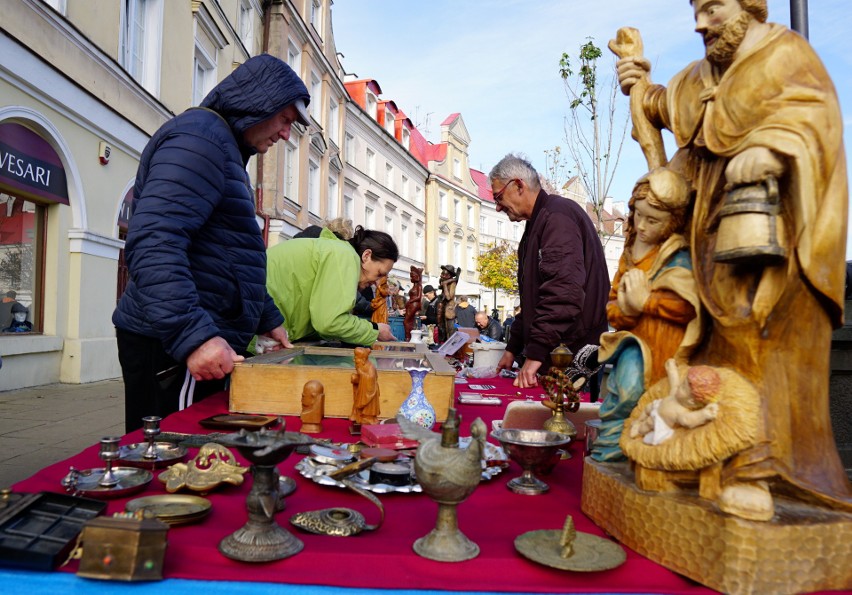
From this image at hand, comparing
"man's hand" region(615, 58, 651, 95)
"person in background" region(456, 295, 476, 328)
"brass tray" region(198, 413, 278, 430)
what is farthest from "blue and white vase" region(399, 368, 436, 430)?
"person in background" region(456, 295, 476, 328)

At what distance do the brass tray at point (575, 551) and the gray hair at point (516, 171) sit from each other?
2658mm

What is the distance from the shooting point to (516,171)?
3471 millimetres

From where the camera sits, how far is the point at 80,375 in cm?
670

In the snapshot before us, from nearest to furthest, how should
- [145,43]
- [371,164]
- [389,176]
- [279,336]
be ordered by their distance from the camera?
→ [279,336] → [145,43] → [371,164] → [389,176]

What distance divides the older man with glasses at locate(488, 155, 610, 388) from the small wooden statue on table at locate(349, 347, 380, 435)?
135 cm

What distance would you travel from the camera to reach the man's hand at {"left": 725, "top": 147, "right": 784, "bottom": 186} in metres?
0.97

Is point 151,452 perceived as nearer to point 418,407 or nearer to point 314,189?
point 418,407

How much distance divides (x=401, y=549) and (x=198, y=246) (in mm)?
1511

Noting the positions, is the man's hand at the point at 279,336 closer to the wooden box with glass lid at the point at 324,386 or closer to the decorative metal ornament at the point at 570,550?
the wooden box with glass lid at the point at 324,386

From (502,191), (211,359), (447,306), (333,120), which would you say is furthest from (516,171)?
(333,120)

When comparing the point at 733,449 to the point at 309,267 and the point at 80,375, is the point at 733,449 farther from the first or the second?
the point at 80,375

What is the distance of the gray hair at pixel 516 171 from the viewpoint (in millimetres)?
3451

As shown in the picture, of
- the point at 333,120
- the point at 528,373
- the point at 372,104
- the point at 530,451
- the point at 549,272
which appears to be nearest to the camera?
the point at 530,451

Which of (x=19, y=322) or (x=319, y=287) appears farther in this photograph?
(x=19, y=322)
